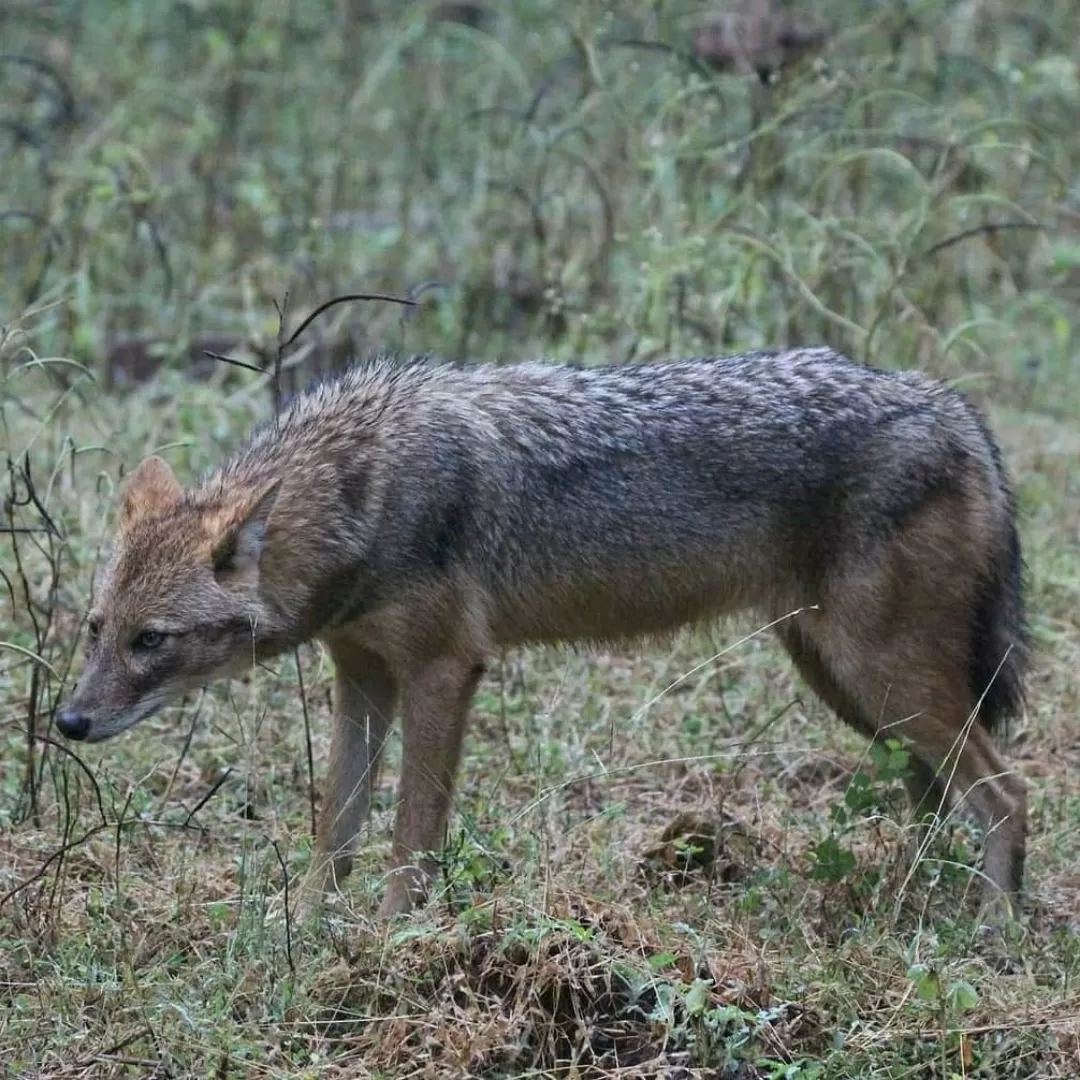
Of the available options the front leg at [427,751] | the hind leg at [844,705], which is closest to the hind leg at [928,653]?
the hind leg at [844,705]

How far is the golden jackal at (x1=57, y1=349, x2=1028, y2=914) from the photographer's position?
6.05 meters

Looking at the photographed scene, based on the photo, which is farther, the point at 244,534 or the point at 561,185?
the point at 561,185

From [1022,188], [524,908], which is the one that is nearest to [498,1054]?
[524,908]

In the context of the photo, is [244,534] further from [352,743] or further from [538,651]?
[538,651]

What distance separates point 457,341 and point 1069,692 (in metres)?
4.69

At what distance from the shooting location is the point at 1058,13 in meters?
15.2

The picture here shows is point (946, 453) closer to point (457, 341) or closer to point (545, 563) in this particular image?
point (545, 563)

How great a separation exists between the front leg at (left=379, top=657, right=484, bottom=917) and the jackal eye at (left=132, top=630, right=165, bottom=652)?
838 mm

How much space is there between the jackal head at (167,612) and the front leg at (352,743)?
1.78ft

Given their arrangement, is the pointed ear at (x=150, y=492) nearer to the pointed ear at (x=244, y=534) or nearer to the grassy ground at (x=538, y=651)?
the pointed ear at (x=244, y=534)

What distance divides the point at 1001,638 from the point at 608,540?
1452 mm

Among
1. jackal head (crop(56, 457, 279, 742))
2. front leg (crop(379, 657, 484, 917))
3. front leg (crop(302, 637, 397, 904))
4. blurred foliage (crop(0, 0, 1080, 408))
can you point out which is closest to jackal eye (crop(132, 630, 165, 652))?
jackal head (crop(56, 457, 279, 742))

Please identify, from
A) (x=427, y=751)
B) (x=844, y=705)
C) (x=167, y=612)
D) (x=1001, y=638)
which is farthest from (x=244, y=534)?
(x=1001, y=638)

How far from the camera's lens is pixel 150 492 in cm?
607
